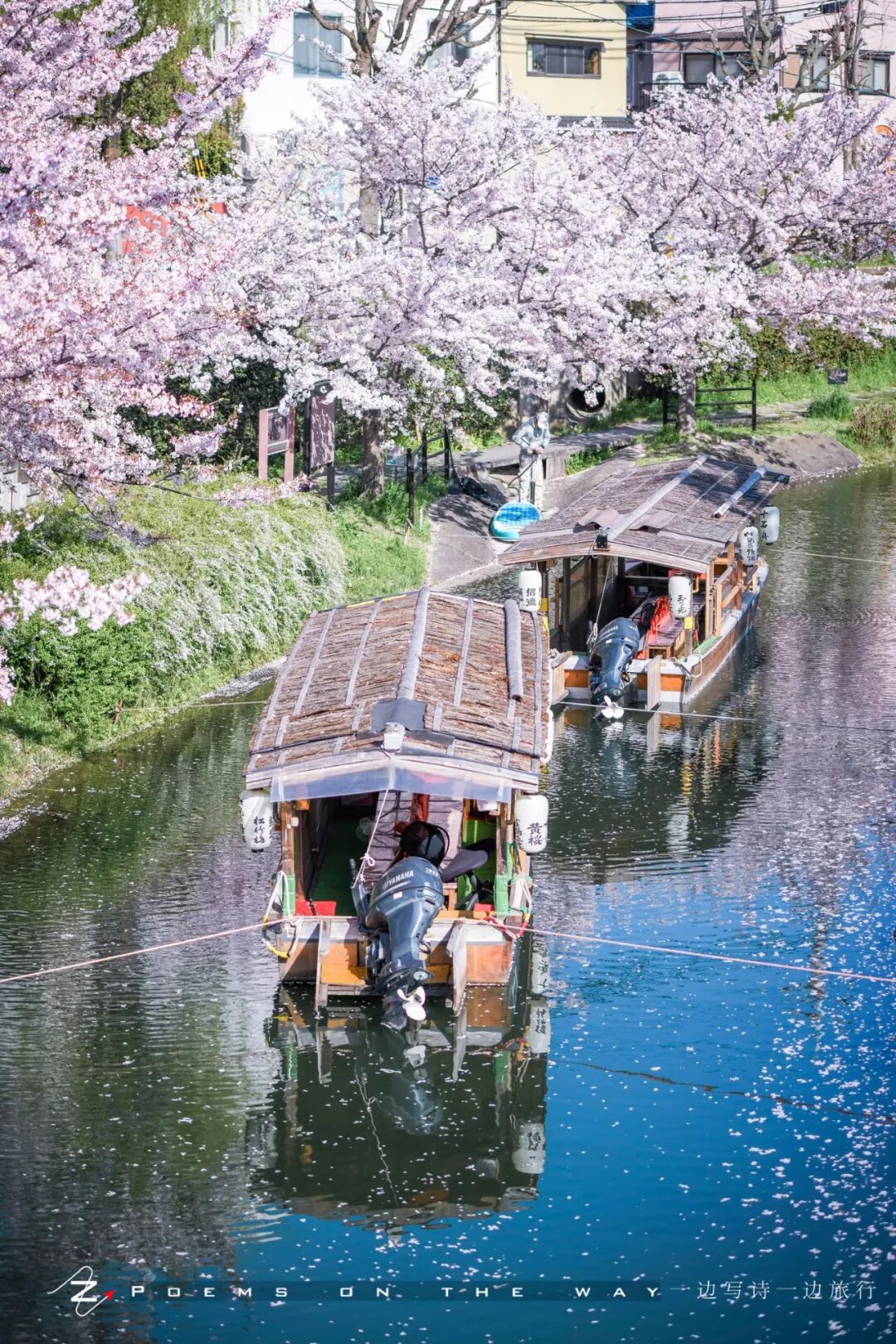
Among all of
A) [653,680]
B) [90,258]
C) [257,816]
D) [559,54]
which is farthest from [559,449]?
[257,816]

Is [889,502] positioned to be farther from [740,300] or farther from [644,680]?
[644,680]

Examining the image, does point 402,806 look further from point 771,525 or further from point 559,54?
point 559,54

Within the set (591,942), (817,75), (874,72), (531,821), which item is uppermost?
(874,72)

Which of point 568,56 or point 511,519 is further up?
point 568,56

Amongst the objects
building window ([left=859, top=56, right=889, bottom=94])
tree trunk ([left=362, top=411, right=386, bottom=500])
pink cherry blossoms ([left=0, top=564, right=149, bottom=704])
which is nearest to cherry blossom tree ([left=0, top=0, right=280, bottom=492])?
pink cherry blossoms ([left=0, top=564, right=149, bottom=704])

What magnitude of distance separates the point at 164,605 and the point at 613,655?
23.7ft

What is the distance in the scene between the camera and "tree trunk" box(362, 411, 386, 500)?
3750 centimetres

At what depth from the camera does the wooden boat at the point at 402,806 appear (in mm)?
16969

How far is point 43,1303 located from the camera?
12938mm

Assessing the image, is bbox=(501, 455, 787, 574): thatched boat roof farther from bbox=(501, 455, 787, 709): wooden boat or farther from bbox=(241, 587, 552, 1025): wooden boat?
bbox=(241, 587, 552, 1025): wooden boat

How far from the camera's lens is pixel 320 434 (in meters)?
36.3

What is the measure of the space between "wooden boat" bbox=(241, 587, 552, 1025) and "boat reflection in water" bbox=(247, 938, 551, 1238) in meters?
0.40

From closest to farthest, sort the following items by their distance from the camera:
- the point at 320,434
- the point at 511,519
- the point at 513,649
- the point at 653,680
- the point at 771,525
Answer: the point at 513,649 → the point at 653,680 → the point at 771,525 → the point at 320,434 → the point at 511,519

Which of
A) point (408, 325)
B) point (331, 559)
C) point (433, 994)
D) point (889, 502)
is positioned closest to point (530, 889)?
point (433, 994)
